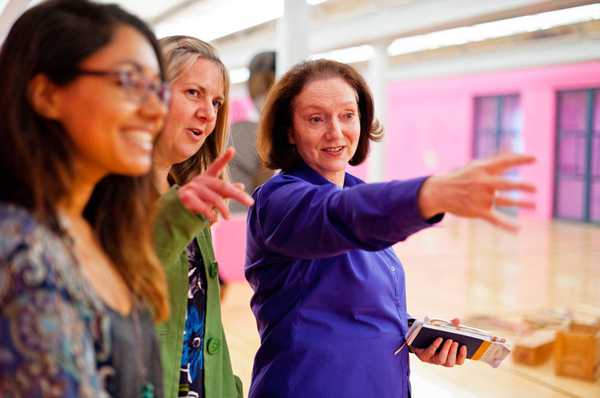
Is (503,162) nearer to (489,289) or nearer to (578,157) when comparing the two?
(489,289)

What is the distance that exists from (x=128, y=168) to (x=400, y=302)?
42.6 inches

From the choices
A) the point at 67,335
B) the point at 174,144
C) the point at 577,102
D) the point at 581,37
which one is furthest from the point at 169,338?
the point at 577,102

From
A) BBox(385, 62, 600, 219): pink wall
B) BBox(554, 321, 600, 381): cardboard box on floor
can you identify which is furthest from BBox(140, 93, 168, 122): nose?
BBox(385, 62, 600, 219): pink wall

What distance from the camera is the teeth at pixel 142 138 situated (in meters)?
0.99

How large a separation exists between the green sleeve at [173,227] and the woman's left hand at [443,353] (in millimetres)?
864

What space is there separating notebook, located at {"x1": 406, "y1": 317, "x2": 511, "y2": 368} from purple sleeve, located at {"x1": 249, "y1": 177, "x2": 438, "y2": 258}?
48 centimetres

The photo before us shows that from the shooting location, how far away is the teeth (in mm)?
992

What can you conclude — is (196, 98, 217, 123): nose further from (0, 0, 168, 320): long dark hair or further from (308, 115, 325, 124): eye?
(0, 0, 168, 320): long dark hair

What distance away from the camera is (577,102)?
16.1 meters

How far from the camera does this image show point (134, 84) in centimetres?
98

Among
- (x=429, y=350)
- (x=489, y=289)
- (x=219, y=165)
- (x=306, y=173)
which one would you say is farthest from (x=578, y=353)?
→ (x=219, y=165)

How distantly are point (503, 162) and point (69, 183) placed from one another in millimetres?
724

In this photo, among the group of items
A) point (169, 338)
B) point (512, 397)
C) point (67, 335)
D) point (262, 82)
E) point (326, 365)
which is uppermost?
point (262, 82)

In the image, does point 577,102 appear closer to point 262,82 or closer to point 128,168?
point 262,82
